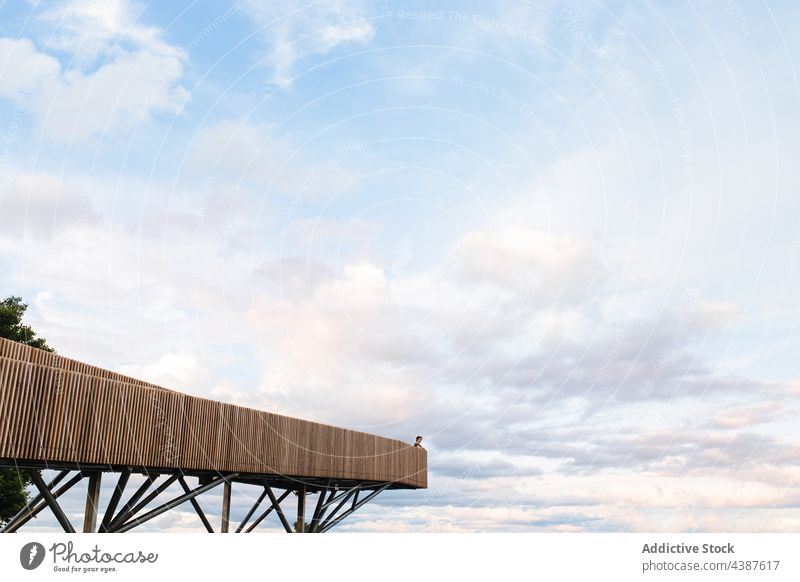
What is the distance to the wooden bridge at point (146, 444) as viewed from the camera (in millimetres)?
14016

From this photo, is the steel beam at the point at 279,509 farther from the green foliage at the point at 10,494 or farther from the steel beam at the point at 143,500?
the green foliage at the point at 10,494

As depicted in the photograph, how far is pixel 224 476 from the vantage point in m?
19.5

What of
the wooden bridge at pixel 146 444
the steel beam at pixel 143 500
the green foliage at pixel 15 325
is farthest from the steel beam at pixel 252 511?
the green foliage at pixel 15 325

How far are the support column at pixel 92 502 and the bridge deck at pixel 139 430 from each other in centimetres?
114

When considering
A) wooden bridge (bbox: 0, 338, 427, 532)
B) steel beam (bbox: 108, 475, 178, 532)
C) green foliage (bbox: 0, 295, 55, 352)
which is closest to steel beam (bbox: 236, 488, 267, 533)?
wooden bridge (bbox: 0, 338, 427, 532)

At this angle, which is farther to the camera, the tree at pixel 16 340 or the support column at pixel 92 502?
the tree at pixel 16 340

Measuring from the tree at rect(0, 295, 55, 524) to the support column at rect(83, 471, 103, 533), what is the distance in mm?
8849

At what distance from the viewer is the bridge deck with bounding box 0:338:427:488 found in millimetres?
13852

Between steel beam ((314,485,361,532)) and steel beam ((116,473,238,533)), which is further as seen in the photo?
steel beam ((314,485,361,532))
